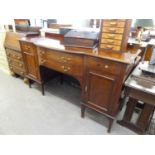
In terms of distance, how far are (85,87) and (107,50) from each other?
0.48 metres

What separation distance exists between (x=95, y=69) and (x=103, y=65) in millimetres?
103

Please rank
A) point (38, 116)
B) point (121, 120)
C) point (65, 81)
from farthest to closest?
point (65, 81) → point (38, 116) → point (121, 120)

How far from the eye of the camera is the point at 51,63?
1.68m

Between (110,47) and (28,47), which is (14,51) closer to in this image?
(28,47)

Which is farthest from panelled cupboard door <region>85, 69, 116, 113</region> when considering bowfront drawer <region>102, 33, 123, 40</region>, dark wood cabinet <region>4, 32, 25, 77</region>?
dark wood cabinet <region>4, 32, 25, 77</region>

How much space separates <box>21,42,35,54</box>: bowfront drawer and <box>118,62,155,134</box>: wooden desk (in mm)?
1316

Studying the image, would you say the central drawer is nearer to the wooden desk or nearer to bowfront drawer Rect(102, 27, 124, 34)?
bowfront drawer Rect(102, 27, 124, 34)

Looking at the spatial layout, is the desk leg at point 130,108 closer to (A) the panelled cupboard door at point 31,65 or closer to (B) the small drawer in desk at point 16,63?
(A) the panelled cupboard door at point 31,65

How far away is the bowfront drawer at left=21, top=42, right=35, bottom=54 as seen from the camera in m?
1.80

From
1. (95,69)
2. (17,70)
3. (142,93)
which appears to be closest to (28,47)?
(17,70)

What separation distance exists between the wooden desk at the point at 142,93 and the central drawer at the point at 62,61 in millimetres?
535

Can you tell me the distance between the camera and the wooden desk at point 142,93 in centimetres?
123
